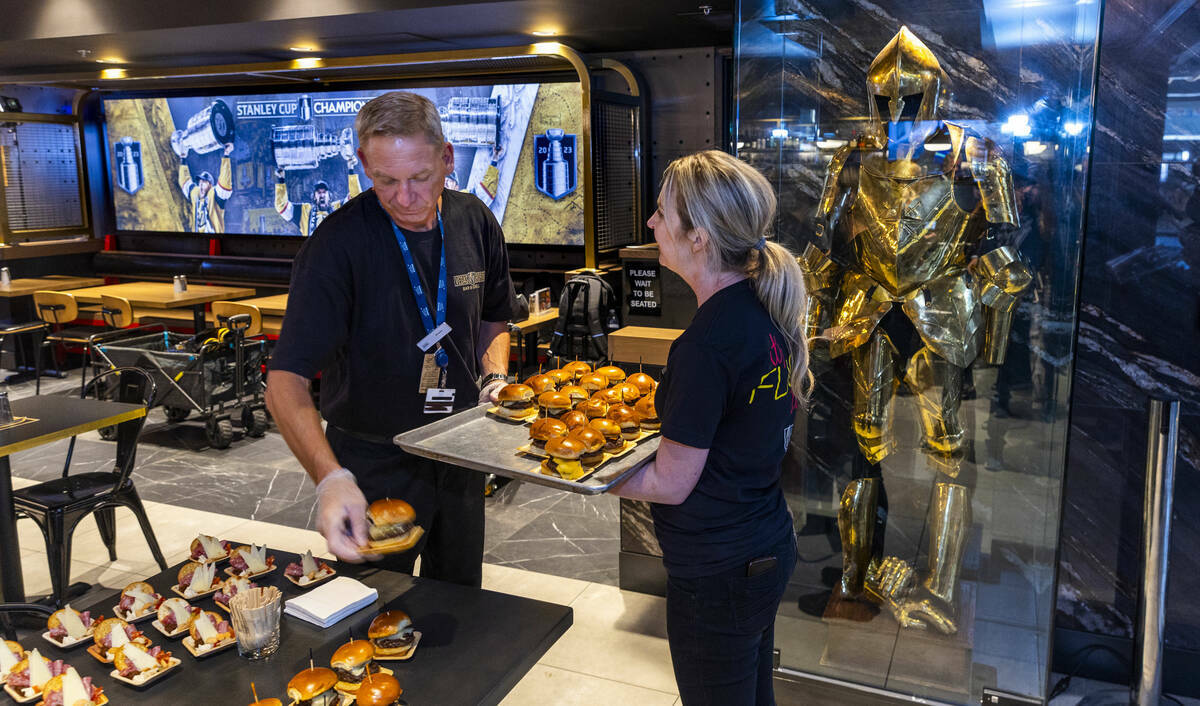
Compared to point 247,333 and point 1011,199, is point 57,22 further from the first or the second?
point 1011,199

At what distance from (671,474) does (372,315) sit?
0.88m

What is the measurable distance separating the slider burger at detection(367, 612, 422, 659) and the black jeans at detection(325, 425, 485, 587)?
1.25 ft

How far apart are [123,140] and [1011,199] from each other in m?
9.27

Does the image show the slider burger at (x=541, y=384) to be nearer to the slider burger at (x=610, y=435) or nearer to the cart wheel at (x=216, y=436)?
the slider burger at (x=610, y=435)

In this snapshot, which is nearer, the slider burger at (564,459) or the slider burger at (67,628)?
the slider burger at (67,628)

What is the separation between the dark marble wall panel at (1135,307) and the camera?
2.91 metres

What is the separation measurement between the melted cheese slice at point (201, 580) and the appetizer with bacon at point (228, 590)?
0.03m

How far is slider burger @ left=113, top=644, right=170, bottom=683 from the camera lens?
62.3 inches

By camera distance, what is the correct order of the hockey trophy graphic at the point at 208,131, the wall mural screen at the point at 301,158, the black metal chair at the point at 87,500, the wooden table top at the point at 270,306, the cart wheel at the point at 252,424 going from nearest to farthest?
the black metal chair at the point at 87,500
the cart wheel at the point at 252,424
the wall mural screen at the point at 301,158
the wooden table top at the point at 270,306
the hockey trophy graphic at the point at 208,131

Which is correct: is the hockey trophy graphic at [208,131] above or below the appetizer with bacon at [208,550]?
above

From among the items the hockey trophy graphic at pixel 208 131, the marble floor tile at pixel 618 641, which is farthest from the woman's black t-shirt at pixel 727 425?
the hockey trophy graphic at pixel 208 131

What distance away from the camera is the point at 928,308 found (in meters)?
2.80

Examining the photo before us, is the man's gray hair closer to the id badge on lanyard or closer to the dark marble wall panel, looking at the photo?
the id badge on lanyard

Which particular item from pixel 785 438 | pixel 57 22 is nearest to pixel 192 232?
pixel 57 22
